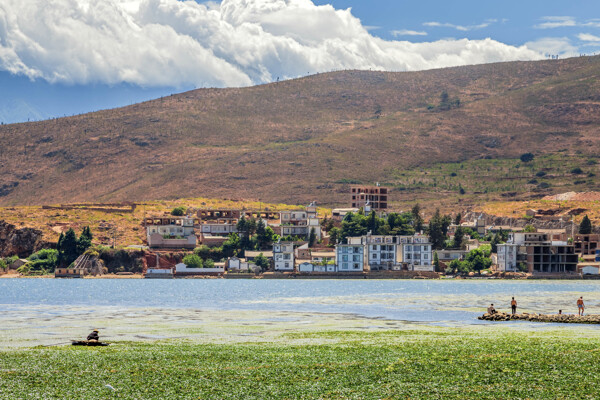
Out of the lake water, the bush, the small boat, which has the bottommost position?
the lake water

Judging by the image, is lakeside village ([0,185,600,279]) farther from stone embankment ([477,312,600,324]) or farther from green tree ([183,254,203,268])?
stone embankment ([477,312,600,324])

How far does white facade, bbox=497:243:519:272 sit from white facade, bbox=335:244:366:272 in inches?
1156

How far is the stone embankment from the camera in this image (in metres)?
71.7

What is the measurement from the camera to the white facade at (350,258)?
607ft

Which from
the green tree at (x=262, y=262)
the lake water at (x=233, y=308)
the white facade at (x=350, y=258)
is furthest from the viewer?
the green tree at (x=262, y=262)

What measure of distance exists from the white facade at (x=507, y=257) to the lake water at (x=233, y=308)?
56102 millimetres

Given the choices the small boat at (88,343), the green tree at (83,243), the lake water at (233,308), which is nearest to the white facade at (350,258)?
the lake water at (233,308)

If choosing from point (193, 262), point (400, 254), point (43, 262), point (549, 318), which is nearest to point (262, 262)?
point (193, 262)

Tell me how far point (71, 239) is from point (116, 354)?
14648cm

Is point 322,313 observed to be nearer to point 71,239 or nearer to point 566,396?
point 566,396

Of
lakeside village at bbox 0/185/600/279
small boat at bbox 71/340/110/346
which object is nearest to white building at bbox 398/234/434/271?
lakeside village at bbox 0/185/600/279

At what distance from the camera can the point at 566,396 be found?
3538 cm

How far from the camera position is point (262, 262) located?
192m

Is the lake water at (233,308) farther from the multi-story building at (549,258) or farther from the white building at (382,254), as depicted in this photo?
the multi-story building at (549,258)
